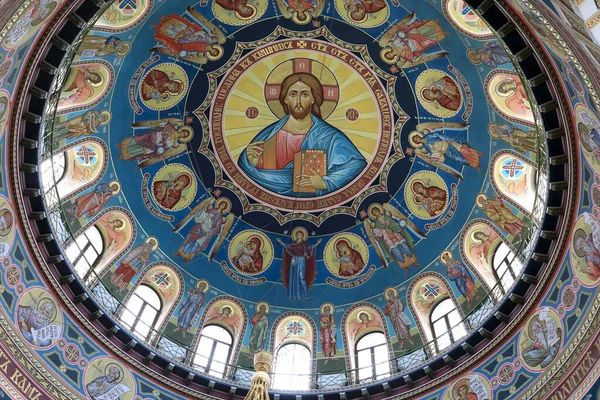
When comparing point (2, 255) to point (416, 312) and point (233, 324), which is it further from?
point (416, 312)

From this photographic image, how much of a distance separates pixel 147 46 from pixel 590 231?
12.4 metres

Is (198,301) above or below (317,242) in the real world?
below

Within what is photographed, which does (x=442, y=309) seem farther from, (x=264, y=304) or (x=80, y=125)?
(x=80, y=125)

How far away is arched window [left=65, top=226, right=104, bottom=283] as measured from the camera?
781 inches

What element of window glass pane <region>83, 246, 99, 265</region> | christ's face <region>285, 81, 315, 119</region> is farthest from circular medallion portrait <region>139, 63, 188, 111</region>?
window glass pane <region>83, 246, 99, 265</region>

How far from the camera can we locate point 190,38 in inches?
864

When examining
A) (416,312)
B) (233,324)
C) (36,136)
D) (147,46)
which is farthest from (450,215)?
(36,136)

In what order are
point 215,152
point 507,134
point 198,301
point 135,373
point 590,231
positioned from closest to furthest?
point 590,231 < point 135,373 < point 507,134 < point 198,301 < point 215,152

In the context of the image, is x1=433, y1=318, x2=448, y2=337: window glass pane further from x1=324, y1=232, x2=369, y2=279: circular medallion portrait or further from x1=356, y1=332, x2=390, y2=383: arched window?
x1=324, y1=232, x2=369, y2=279: circular medallion portrait

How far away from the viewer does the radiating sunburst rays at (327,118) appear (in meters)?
23.2

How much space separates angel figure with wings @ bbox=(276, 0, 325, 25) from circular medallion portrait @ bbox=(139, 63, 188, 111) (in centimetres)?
343

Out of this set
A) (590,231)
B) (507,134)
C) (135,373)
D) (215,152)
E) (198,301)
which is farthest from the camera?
(215,152)

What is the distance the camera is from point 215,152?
2388 centimetres

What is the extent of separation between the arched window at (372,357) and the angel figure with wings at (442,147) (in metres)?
5.24
